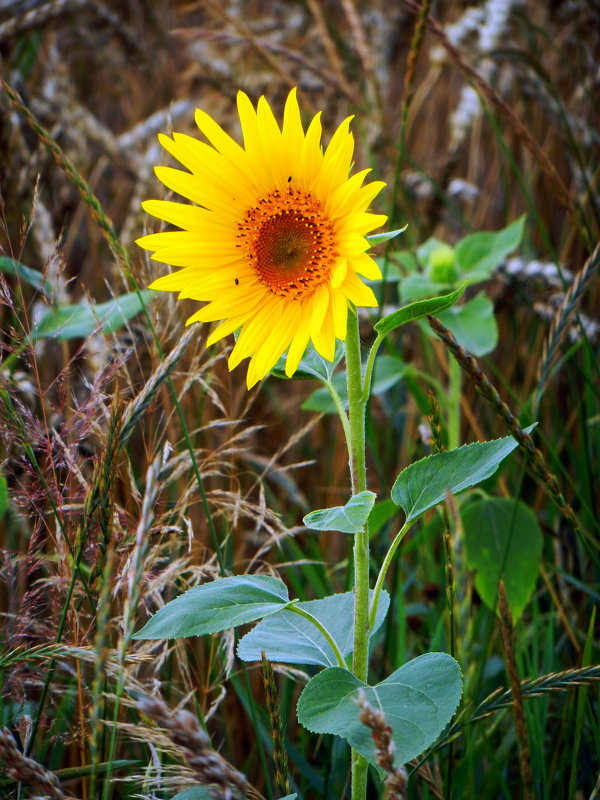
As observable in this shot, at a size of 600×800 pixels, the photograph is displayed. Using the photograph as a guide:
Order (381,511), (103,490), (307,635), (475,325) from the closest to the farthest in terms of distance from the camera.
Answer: (103,490) < (307,635) < (381,511) < (475,325)

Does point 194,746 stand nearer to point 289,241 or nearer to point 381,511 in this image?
point 289,241

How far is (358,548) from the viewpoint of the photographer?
853 mm

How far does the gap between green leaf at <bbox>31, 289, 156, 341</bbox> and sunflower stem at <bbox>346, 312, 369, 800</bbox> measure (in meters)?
0.40

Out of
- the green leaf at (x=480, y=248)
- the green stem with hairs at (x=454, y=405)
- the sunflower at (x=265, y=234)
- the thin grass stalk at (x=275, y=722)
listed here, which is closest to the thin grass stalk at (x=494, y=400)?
the sunflower at (x=265, y=234)

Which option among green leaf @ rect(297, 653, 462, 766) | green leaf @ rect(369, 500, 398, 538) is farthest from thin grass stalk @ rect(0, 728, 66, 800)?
green leaf @ rect(369, 500, 398, 538)

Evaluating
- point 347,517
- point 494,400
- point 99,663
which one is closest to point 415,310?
point 494,400

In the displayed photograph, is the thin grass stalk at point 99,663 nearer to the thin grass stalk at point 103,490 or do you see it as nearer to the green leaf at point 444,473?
the thin grass stalk at point 103,490

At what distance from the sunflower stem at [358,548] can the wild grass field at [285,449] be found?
71mm

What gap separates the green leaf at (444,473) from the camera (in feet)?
2.65

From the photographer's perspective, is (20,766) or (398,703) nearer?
(20,766)

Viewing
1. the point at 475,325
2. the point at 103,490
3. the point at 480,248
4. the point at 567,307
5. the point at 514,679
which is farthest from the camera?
the point at 480,248

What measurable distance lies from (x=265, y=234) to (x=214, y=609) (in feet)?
1.66

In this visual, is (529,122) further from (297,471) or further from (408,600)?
(408,600)

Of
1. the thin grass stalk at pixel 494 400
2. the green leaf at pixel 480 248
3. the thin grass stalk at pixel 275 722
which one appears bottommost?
the thin grass stalk at pixel 275 722
